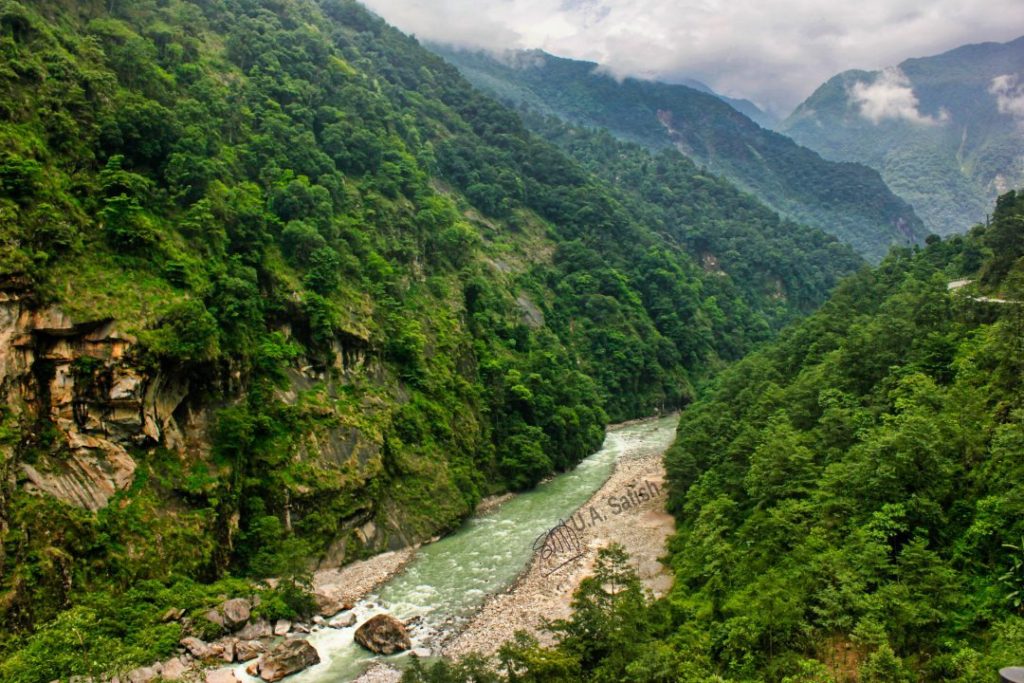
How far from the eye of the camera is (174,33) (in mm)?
54906

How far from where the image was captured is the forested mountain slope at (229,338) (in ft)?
87.3

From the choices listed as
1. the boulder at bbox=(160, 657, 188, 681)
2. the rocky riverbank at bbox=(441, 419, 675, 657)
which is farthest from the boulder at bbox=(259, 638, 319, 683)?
the rocky riverbank at bbox=(441, 419, 675, 657)

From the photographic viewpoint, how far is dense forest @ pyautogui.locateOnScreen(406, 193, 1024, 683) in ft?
63.5

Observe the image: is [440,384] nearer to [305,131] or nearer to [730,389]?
[730,389]

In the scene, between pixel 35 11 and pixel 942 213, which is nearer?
pixel 35 11

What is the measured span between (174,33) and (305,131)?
40.9 feet

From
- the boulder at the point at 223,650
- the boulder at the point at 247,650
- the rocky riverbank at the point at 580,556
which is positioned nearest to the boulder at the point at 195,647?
the boulder at the point at 223,650

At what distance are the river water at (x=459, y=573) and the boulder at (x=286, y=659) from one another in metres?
0.34

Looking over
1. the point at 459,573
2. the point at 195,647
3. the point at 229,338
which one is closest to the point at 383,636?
the point at 195,647

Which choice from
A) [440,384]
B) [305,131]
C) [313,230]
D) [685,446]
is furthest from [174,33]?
[685,446]

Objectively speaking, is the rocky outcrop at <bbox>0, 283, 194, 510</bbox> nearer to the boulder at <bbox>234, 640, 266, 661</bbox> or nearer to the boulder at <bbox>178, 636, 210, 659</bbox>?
the boulder at <bbox>178, 636, 210, 659</bbox>

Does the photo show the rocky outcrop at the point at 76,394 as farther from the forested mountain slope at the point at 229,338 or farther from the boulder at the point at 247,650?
the boulder at the point at 247,650

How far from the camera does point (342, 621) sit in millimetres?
29953

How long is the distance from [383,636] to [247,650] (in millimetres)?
5405
